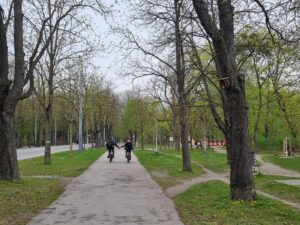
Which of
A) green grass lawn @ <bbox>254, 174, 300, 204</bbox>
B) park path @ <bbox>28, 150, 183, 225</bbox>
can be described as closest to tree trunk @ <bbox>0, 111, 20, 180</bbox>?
park path @ <bbox>28, 150, 183, 225</bbox>

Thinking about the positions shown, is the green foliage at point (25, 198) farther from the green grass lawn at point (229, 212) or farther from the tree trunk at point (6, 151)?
the green grass lawn at point (229, 212)

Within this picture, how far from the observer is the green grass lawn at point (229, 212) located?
9.77 meters

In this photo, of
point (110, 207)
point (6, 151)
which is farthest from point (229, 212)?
point (6, 151)

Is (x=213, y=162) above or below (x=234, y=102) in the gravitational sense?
below

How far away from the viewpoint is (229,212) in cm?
1075

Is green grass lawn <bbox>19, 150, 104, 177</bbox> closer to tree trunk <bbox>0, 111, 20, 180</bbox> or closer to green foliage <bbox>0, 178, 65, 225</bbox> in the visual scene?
green foliage <bbox>0, 178, 65, 225</bbox>

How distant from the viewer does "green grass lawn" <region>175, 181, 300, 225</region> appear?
977cm

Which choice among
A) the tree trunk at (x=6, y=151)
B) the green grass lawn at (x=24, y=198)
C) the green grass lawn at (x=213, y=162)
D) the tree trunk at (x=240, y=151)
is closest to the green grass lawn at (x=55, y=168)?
the green grass lawn at (x=24, y=198)

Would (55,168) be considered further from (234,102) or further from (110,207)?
(234,102)

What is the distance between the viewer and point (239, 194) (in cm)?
1254

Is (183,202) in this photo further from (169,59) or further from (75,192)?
(169,59)

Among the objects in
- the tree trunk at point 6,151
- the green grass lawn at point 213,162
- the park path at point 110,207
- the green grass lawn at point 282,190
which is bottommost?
the green grass lawn at point 282,190

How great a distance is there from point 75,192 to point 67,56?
1450cm

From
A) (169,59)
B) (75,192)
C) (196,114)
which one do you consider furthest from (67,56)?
(196,114)
